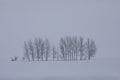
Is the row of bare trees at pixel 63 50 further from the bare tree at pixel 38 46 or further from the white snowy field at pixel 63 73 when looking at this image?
the white snowy field at pixel 63 73

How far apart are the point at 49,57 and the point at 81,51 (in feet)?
14.6

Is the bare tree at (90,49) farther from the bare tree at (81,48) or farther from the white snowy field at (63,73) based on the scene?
the white snowy field at (63,73)

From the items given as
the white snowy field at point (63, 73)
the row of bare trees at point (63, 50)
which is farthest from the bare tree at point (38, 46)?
the white snowy field at point (63, 73)

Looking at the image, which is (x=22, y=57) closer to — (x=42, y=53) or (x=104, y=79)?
(x=42, y=53)

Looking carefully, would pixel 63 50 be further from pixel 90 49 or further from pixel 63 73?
pixel 63 73

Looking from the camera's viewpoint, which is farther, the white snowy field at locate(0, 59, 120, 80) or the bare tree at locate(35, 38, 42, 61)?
the bare tree at locate(35, 38, 42, 61)

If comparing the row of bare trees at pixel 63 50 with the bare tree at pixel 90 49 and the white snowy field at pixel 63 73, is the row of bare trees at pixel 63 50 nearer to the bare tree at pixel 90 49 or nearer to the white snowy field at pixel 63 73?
the bare tree at pixel 90 49

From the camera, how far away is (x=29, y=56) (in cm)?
4097

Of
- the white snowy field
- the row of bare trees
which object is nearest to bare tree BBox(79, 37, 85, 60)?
the row of bare trees

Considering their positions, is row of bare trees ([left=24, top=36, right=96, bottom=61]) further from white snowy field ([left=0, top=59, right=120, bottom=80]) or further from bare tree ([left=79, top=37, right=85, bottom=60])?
white snowy field ([left=0, top=59, right=120, bottom=80])

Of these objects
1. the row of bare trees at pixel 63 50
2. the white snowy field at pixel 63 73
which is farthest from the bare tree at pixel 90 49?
the white snowy field at pixel 63 73

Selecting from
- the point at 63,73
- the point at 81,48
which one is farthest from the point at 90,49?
the point at 63,73

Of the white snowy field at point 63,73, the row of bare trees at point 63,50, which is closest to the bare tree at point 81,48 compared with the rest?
the row of bare trees at point 63,50

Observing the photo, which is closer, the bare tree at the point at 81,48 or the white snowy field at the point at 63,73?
the white snowy field at the point at 63,73
